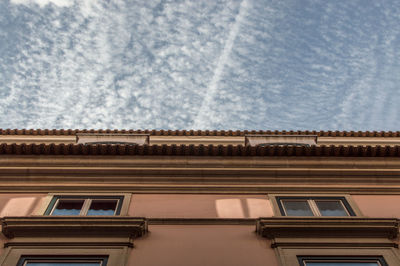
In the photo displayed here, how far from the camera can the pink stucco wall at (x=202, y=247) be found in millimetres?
9477

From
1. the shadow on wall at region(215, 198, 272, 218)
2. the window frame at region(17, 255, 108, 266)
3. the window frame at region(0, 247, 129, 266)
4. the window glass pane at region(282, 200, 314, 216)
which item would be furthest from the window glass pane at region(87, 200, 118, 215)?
the window glass pane at region(282, 200, 314, 216)

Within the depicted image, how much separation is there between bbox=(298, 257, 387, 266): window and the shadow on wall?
2036 millimetres

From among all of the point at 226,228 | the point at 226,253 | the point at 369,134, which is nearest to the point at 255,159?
the point at 226,228

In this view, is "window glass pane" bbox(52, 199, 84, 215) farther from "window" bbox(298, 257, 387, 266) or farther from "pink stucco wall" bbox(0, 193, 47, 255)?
"window" bbox(298, 257, 387, 266)

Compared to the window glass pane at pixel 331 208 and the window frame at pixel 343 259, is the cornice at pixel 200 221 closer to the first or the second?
the window frame at pixel 343 259

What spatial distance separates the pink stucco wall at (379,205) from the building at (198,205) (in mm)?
30

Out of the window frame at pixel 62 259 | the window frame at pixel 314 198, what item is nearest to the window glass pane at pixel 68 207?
the window frame at pixel 62 259

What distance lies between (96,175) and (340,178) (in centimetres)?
687

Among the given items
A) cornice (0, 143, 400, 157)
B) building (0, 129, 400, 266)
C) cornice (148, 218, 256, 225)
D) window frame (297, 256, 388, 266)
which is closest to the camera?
window frame (297, 256, 388, 266)

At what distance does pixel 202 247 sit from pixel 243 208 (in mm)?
2107

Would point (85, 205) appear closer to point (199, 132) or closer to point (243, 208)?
point (243, 208)

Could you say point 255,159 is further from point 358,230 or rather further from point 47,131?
point 47,131

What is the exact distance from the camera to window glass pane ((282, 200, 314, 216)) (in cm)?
1145

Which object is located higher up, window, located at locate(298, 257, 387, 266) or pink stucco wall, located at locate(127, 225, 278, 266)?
pink stucco wall, located at locate(127, 225, 278, 266)
